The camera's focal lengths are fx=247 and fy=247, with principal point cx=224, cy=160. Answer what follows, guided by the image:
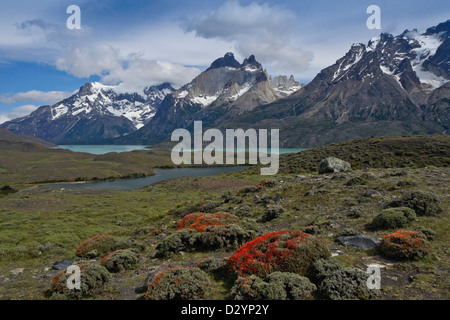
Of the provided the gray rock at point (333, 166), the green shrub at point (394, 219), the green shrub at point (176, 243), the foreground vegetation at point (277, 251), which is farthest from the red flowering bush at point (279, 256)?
the gray rock at point (333, 166)

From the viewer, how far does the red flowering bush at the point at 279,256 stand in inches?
414

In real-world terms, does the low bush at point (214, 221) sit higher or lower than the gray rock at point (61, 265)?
higher

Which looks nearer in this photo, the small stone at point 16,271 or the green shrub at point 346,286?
the green shrub at point 346,286

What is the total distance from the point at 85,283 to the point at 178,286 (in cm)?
434

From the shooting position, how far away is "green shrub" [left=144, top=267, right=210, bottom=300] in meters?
9.32

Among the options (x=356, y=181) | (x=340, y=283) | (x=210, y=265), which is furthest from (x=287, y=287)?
(x=356, y=181)

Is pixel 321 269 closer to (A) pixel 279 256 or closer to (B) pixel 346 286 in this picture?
(B) pixel 346 286

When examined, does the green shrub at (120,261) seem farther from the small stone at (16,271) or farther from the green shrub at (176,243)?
the small stone at (16,271)

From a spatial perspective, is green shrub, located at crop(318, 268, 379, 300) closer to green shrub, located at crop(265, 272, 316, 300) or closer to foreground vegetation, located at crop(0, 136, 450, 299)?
foreground vegetation, located at crop(0, 136, 450, 299)

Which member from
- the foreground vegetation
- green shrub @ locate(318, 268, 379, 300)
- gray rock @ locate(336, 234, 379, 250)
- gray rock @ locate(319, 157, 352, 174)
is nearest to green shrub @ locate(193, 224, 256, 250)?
the foreground vegetation

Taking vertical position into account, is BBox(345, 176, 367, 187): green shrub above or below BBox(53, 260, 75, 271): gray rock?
above

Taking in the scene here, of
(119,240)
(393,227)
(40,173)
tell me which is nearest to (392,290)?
(393,227)

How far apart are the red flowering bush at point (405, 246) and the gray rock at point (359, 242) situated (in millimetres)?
972

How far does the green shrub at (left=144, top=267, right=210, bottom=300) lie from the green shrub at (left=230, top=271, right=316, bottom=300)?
1.40 metres
